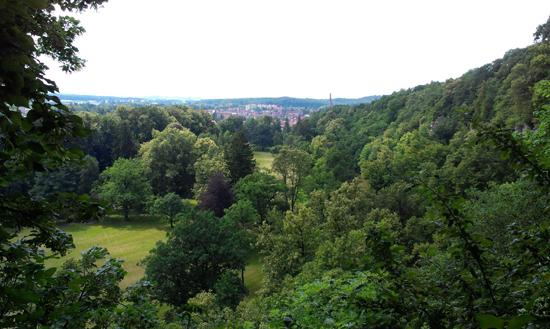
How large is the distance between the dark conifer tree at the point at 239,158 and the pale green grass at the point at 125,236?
349 inches

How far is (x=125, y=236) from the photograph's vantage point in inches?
1410

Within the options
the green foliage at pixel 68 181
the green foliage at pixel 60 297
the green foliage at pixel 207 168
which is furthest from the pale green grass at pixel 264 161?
the green foliage at pixel 60 297

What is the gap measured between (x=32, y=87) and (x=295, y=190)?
3517 centimetres

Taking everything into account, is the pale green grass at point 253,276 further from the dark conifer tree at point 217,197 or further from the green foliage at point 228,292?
the dark conifer tree at point 217,197

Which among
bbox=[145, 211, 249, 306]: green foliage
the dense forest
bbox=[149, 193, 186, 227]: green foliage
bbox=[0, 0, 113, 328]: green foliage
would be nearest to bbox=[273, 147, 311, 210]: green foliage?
the dense forest

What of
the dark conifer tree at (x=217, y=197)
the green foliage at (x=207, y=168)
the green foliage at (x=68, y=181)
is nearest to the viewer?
the dark conifer tree at (x=217, y=197)

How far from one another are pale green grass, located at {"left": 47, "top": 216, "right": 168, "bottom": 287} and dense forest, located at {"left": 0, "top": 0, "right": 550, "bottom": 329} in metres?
2.11

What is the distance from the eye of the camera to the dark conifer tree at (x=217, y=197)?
33250mm

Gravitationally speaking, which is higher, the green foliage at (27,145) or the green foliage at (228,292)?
the green foliage at (27,145)

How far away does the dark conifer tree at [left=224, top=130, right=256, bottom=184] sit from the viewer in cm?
3997

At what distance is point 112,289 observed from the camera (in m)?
4.00

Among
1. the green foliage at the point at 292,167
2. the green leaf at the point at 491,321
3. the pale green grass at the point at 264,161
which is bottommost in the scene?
the pale green grass at the point at 264,161

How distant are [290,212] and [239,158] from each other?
1859 cm

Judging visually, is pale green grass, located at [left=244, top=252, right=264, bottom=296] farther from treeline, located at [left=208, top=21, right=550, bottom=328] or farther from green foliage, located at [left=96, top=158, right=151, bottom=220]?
green foliage, located at [left=96, top=158, right=151, bottom=220]
